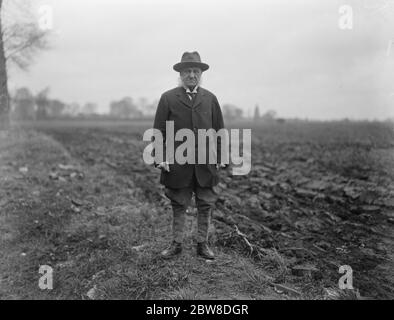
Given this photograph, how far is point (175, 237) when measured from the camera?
13.8 feet

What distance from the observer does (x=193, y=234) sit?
4938 millimetres

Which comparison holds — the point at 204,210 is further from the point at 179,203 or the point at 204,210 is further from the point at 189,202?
the point at 179,203

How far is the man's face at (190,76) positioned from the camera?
4.02m

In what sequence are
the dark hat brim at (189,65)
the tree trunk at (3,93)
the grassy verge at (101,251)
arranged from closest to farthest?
1. the grassy verge at (101,251)
2. the dark hat brim at (189,65)
3. the tree trunk at (3,93)

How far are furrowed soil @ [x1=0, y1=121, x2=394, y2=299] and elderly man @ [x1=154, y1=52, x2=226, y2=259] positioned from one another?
575 millimetres

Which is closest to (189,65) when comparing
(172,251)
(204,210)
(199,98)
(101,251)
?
(199,98)

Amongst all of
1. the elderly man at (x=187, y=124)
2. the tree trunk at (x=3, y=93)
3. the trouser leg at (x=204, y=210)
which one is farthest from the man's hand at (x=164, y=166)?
the tree trunk at (x=3, y=93)

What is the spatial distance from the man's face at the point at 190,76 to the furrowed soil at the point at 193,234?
2133 millimetres

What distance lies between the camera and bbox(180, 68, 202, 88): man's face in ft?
13.2

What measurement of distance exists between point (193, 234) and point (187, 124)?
5.79ft

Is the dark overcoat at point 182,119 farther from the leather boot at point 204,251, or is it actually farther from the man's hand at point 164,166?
the leather boot at point 204,251

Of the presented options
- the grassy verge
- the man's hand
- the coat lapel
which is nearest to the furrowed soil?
the grassy verge

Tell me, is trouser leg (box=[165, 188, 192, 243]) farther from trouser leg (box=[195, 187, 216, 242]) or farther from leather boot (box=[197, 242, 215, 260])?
leather boot (box=[197, 242, 215, 260])
